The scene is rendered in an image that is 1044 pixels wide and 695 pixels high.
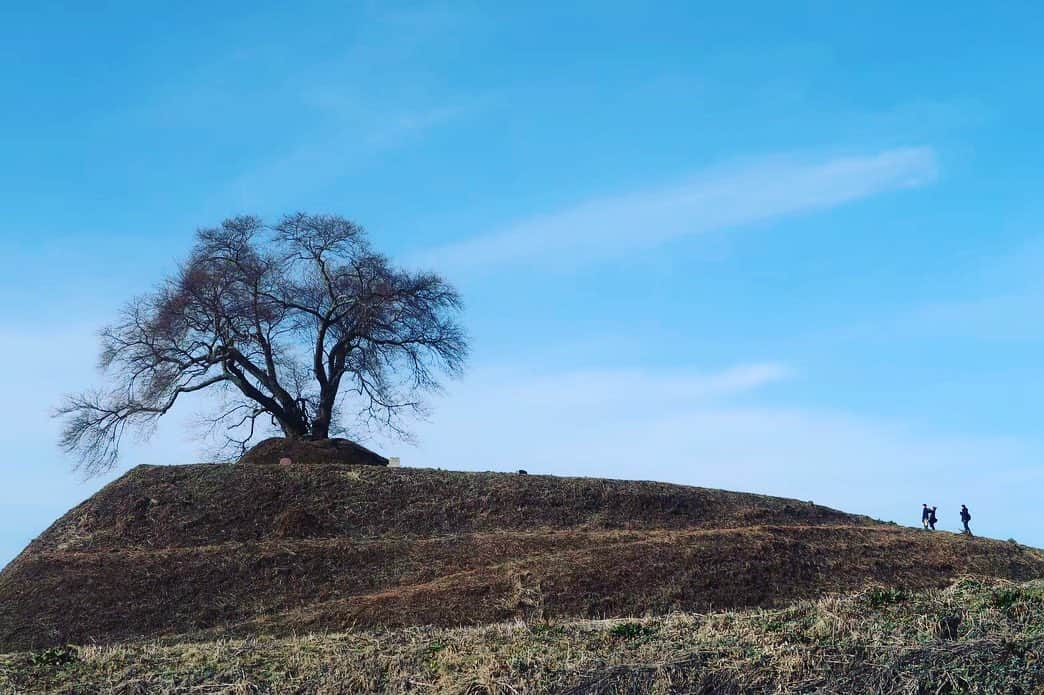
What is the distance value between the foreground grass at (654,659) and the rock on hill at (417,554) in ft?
24.7

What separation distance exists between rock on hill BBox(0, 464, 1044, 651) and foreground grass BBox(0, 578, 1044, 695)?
7523 millimetres

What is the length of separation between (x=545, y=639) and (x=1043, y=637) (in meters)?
4.91

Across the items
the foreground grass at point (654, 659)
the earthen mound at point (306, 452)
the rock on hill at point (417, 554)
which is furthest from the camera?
the earthen mound at point (306, 452)

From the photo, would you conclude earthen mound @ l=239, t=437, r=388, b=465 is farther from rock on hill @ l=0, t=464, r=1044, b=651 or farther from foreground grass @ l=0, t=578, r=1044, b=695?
foreground grass @ l=0, t=578, r=1044, b=695

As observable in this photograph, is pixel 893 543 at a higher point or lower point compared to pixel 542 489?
lower

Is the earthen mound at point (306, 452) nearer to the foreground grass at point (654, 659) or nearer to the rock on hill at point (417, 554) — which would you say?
Answer: the rock on hill at point (417, 554)

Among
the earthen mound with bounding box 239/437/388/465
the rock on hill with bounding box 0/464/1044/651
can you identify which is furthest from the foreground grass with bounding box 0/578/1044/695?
the earthen mound with bounding box 239/437/388/465

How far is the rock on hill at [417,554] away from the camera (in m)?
20.3

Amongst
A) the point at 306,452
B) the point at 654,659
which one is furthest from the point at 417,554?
the point at 654,659

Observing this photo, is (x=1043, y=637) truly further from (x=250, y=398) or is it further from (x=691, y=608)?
(x=250, y=398)

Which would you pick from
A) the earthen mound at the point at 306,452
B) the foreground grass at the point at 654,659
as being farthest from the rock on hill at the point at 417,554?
the foreground grass at the point at 654,659

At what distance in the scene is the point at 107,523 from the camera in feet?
86.9

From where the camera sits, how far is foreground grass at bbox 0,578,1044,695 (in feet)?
33.6

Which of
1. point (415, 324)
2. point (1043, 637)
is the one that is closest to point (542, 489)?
point (415, 324)
